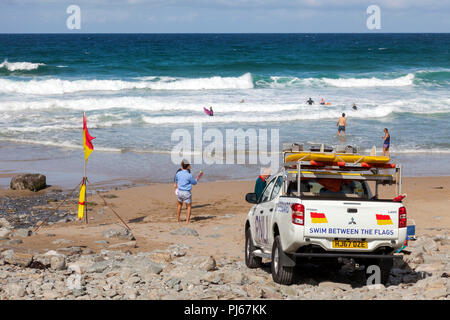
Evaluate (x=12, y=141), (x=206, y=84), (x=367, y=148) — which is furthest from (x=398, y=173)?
(x=206, y=84)

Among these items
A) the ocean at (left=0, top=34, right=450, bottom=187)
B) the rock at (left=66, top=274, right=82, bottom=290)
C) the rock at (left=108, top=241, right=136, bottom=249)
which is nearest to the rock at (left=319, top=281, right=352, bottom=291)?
the ocean at (left=0, top=34, right=450, bottom=187)

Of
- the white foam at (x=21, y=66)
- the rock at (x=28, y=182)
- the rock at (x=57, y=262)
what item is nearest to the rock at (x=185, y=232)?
the rock at (x=57, y=262)

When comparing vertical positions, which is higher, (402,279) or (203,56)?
(203,56)

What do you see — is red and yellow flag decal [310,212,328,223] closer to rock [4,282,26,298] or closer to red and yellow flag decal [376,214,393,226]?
red and yellow flag decal [376,214,393,226]

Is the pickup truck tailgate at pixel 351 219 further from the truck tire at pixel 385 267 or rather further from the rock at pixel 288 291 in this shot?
the rock at pixel 288 291

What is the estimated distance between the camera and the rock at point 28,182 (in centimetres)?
1734

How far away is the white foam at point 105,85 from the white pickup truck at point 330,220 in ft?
132

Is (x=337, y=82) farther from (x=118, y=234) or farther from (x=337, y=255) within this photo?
(x=337, y=255)

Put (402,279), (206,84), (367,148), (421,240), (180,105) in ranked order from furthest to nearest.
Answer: (206,84), (180,105), (367,148), (421,240), (402,279)

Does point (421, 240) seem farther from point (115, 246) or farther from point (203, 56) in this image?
point (203, 56)

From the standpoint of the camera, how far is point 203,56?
7462cm

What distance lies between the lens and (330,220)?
7.97 metres

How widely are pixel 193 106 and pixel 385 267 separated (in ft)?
99.9
